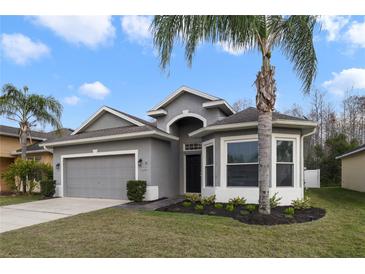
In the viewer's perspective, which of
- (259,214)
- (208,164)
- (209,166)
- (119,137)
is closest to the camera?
(259,214)

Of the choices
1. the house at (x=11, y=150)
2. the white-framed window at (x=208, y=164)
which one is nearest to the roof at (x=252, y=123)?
the white-framed window at (x=208, y=164)

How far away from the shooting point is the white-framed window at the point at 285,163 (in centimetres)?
959

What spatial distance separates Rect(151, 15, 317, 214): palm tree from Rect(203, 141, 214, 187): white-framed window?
3715 millimetres

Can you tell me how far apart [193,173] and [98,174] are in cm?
503

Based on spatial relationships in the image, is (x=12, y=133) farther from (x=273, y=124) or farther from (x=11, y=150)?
(x=273, y=124)

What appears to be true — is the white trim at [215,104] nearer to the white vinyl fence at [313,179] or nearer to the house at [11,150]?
the house at [11,150]

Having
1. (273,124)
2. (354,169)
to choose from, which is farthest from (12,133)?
(354,169)

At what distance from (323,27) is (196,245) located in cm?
777

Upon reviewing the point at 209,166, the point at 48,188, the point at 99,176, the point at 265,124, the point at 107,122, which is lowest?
the point at 48,188

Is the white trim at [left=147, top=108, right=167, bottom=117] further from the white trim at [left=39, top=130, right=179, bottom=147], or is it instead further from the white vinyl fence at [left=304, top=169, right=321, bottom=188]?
the white vinyl fence at [left=304, top=169, right=321, bottom=188]

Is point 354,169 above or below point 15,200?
above

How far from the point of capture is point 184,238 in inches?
220
